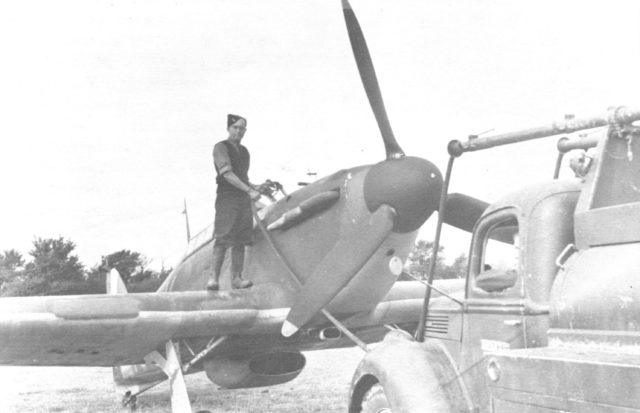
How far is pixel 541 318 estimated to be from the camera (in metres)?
3.81

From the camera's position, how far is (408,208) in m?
7.07

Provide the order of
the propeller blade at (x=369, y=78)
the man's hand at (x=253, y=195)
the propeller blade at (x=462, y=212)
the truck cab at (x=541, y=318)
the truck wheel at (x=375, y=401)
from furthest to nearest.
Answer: the man's hand at (x=253, y=195) < the propeller blade at (x=369, y=78) < the propeller blade at (x=462, y=212) < the truck wheel at (x=375, y=401) < the truck cab at (x=541, y=318)

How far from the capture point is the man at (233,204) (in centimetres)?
796

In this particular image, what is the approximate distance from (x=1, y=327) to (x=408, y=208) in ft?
13.8

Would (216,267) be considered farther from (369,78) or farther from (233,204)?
(369,78)

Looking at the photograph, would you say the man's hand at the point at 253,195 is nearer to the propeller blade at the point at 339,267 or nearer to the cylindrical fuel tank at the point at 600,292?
the propeller blade at the point at 339,267

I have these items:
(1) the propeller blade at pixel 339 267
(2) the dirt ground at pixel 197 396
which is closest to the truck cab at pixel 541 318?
(1) the propeller blade at pixel 339 267

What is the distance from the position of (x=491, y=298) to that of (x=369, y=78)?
3.77 meters

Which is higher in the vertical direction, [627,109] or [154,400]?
[627,109]

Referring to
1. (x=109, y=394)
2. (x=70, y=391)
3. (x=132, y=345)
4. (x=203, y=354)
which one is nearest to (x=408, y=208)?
(x=203, y=354)

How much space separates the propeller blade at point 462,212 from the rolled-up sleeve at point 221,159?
2457 mm

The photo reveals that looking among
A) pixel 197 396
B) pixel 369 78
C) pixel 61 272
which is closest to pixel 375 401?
pixel 369 78

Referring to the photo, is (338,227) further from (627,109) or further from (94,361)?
(627,109)

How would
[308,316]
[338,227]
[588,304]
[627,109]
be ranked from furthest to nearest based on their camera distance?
[338,227] → [308,316] → [627,109] → [588,304]
